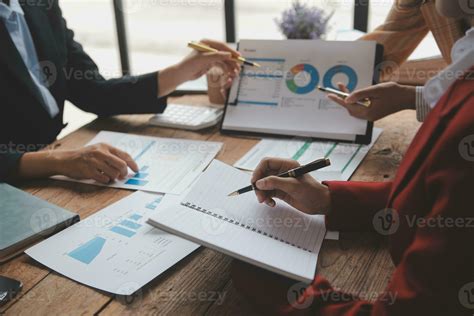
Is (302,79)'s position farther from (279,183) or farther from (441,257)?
(441,257)

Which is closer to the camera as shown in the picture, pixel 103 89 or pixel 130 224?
pixel 130 224

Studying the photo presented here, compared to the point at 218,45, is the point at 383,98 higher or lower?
lower

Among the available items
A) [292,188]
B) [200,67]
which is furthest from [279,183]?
[200,67]

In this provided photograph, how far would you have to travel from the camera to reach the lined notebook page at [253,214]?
2.81ft

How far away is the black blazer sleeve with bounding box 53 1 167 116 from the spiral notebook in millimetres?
594

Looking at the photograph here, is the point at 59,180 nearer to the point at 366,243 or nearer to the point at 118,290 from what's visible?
the point at 118,290

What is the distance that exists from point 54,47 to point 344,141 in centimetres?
95

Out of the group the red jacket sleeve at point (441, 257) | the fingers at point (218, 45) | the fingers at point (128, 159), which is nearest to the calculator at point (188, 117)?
the fingers at point (218, 45)

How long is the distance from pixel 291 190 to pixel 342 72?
58 centimetres

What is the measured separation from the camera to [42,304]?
29.5 inches

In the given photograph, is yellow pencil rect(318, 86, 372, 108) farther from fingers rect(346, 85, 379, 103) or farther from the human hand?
the human hand

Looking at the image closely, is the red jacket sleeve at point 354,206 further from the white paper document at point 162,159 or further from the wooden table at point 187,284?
the white paper document at point 162,159

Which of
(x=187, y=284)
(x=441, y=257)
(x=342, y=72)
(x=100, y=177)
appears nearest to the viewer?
(x=441, y=257)

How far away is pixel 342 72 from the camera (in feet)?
4.46
